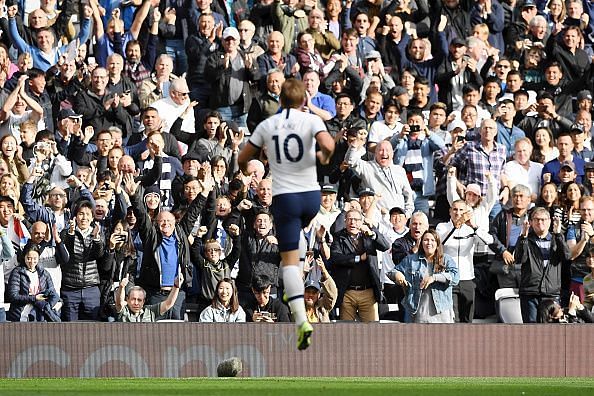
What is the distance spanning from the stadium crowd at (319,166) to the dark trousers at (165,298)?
0.03 meters

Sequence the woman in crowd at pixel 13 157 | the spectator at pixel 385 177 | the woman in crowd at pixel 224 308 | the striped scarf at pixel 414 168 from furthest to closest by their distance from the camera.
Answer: the striped scarf at pixel 414 168 < the spectator at pixel 385 177 < the woman in crowd at pixel 13 157 < the woman in crowd at pixel 224 308

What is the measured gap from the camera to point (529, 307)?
16594mm

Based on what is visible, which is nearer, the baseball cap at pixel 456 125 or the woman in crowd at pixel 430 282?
the woman in crowd at pixel 430 282

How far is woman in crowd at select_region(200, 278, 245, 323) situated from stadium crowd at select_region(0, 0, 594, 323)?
25 mm

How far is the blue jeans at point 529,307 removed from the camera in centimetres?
1658

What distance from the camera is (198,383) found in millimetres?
13234

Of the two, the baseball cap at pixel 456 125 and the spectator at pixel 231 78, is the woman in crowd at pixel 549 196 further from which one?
the spectator at pixel 231 78

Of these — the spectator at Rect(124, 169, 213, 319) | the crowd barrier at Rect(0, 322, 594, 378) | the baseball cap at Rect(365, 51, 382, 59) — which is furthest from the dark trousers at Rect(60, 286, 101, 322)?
the baseball cap at Rect(365, 51, 382, 59)

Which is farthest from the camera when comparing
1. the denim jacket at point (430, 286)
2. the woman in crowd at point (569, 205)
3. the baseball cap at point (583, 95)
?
the baseball cap at point (583, 95)

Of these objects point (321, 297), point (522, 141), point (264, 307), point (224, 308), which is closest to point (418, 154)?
point (522, 141)

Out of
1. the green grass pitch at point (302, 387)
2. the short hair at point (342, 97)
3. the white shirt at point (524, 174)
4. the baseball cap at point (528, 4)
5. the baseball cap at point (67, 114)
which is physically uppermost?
the baseball cap at point (528, 4)

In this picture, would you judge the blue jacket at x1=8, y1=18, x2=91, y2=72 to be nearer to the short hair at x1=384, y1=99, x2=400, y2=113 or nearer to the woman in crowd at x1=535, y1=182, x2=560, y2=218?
the short hair at x1=384, y1=99, x2=400, y2=113

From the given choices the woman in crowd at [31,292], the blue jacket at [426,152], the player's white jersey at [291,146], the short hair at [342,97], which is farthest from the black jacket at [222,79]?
the player's white jersey at [291,146]

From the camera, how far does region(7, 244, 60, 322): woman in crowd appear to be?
1634cm
